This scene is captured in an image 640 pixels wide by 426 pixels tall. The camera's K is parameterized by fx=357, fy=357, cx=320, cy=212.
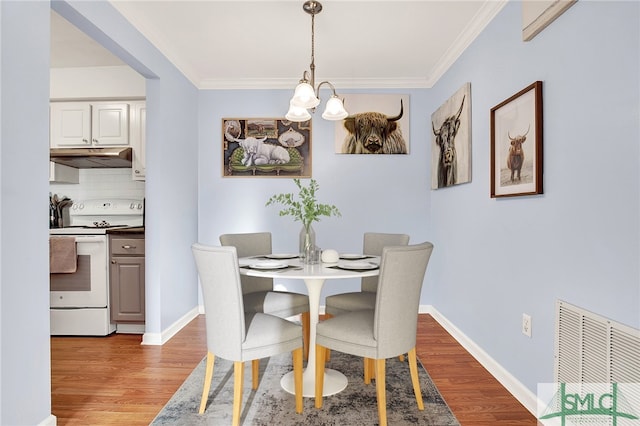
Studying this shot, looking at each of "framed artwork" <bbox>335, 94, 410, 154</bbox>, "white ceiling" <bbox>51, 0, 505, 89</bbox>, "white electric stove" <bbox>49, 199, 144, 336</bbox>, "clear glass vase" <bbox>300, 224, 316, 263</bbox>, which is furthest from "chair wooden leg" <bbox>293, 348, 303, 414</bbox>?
"framed artwork" <bbox>335, 94, 410, 154</bbox>

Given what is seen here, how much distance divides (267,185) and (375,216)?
47.4 inches

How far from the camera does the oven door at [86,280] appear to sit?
3.06 meters

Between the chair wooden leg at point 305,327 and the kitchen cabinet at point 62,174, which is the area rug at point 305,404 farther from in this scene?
the kitchen cabinet at point 62,174

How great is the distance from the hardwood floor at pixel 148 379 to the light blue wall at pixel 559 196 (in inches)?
8.3

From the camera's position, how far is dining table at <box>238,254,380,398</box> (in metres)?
1.87

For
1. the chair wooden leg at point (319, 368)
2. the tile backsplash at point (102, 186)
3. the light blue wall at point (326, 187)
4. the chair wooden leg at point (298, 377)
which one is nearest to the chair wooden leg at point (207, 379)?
the chair wooden leg at point (298, 377)

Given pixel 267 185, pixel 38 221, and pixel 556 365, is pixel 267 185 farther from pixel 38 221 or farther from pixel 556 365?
pixel 556 365

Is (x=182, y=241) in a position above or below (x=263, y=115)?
below

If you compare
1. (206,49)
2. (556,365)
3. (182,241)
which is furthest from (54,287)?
(556,365)

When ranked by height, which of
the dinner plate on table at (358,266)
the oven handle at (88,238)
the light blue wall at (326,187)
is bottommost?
the dinner plate on table at (358,266)

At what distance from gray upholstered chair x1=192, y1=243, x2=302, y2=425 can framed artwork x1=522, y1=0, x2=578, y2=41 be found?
6.21ft

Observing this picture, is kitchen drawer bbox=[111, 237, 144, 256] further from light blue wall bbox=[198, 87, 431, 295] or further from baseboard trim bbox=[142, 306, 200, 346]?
light blue wall bbox=[198, 87, 431, 295]

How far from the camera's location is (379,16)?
254cm

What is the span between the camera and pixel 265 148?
3.81 metres
